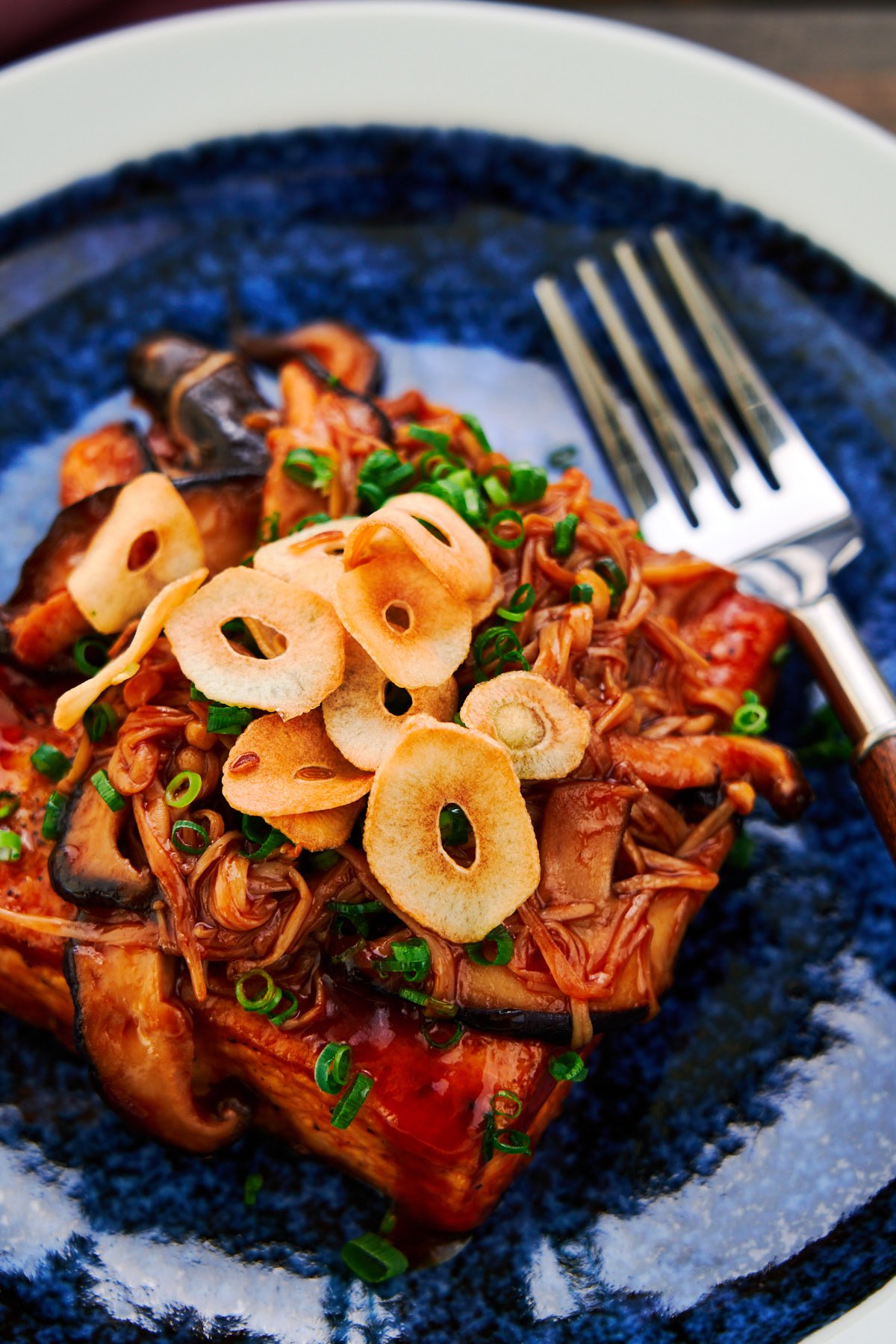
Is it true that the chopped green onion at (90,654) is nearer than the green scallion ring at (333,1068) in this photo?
No

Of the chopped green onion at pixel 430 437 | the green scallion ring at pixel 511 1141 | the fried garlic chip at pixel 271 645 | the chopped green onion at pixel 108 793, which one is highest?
the chopped green onion at pixel 430 437

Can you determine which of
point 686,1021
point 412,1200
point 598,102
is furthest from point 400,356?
point 412,1200

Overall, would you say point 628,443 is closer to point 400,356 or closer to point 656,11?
point 400,356

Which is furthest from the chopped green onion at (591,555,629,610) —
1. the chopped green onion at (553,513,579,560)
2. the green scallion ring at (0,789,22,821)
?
the green scallion ring at (0,789,22,821)

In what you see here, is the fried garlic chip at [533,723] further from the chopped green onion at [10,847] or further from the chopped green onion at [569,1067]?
the chopped green onion at [10,847]

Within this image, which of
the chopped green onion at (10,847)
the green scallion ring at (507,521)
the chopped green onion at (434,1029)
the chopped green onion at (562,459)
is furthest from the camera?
the chopped green onion at (562,459)

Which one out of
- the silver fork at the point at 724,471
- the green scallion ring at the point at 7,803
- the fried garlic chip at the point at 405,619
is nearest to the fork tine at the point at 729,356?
the silver fork at the point at 724,471

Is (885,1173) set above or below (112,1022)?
below
